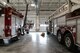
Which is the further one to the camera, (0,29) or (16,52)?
(0,29)

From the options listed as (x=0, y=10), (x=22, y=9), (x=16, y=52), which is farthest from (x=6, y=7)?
(x=22, y=9)

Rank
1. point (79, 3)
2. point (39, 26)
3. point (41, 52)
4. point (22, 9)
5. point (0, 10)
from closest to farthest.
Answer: point (79, 3) < point (41, 52) < point (0, 10) < point (22, 9) < point (39, 26)

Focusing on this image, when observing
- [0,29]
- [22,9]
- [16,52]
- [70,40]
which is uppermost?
[22,9]

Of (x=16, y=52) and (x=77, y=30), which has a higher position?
(x=77, y=30)

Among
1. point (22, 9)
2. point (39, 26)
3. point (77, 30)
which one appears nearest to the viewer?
point (77, 30)

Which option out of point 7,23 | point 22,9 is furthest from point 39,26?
point 7,23

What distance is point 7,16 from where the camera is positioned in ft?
25.4

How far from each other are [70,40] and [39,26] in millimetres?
19149

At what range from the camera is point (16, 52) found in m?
5.96

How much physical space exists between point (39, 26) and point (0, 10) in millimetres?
17776

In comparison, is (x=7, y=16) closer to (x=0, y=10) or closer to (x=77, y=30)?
(x=0, y=10)

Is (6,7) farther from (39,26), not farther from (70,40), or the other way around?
(39,26)

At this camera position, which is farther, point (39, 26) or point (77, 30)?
point (39, 26)

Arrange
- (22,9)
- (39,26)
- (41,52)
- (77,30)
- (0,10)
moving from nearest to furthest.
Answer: (77,30)
(41,52)
(0,10)
(22,9)
(39,26)
